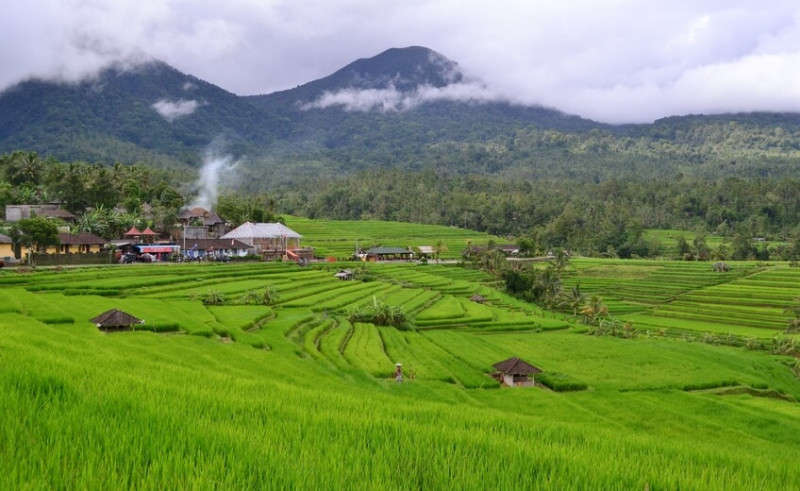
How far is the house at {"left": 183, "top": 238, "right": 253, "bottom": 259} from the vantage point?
208 feet

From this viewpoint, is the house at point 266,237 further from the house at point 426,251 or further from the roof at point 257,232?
the house at point 426,251

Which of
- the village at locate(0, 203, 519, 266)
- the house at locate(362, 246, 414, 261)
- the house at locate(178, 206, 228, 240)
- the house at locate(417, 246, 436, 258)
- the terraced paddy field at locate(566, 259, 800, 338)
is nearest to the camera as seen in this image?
the village at locate(0, 203, 519, 266)

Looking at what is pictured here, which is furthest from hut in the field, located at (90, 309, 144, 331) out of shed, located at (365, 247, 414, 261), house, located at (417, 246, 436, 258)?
house, located at (417, 246, 436, 258)

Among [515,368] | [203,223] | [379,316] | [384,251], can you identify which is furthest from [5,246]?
[384,251]

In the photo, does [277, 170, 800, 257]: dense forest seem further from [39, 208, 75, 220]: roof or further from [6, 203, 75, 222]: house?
[6, 203, 75, 222]: house

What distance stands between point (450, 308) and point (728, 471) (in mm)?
42315

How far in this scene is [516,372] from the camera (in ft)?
90.6

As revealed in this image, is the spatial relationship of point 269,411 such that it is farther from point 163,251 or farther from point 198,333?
point 163,251

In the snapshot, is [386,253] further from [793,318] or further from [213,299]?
[793,318]

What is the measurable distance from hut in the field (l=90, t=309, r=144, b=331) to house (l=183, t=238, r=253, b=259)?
129 feet

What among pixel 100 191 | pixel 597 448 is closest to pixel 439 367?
pixel 597 448

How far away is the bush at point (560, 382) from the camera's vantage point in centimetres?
2789

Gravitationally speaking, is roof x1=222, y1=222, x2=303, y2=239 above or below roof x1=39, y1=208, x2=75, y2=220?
below

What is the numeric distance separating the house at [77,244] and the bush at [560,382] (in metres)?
44.0
